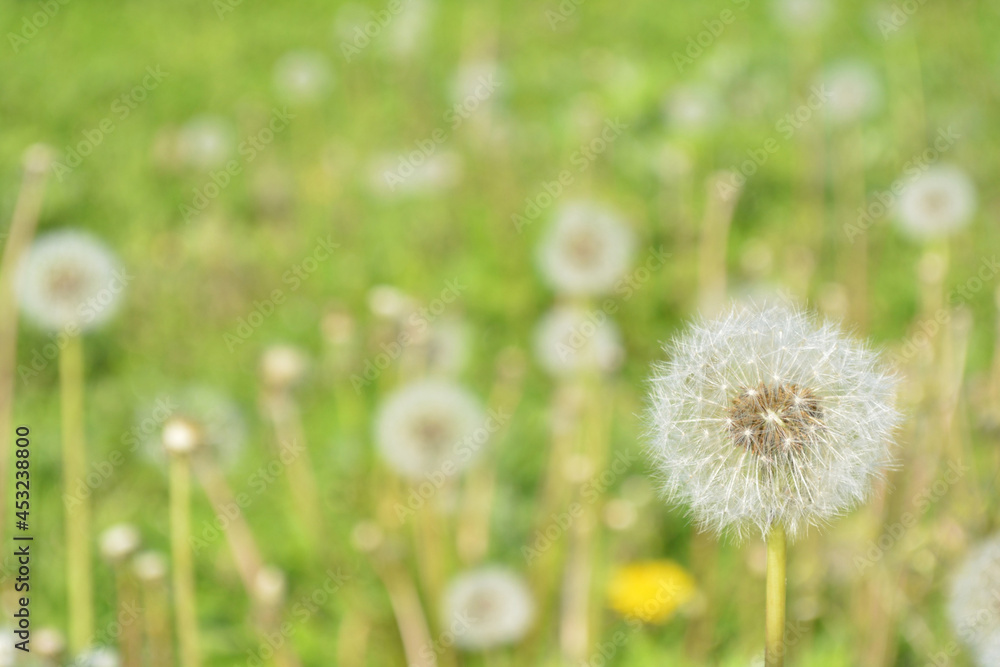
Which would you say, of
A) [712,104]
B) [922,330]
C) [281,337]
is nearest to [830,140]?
[712,104]

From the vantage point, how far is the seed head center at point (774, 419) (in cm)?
85

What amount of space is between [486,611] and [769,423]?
99 centimetres

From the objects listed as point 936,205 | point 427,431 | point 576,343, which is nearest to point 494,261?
point 576,343

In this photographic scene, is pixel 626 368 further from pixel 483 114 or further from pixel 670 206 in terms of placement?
pixel 483 114

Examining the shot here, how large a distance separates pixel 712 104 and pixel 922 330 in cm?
134

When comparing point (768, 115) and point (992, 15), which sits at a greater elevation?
point (992, 15)

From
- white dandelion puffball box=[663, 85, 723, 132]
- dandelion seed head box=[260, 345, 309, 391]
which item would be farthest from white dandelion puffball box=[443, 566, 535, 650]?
white dandelion puffball box=[663, 85, 723, 132]

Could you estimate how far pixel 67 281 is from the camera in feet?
6.38

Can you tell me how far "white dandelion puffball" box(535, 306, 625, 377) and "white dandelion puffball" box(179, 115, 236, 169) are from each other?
1494 mm

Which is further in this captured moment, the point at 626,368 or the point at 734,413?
the point at 626,368

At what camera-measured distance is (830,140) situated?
3252mm

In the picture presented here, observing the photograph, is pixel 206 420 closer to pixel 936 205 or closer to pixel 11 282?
pixel 11 282

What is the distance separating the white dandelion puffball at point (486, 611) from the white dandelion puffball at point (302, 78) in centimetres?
267

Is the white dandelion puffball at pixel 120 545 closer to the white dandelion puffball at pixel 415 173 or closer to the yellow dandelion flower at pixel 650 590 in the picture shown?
the yellow dandelion flower at pixel 650 590
